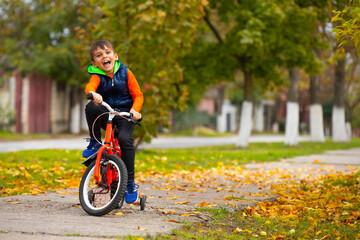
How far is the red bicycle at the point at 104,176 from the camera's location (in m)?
5.05

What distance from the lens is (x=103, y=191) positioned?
17.2 ft

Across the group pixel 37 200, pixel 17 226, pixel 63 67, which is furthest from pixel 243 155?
pixel 63 67

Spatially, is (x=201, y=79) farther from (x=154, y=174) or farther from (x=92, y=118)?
(x=92, y=118)

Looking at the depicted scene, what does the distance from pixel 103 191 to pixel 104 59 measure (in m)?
1.34

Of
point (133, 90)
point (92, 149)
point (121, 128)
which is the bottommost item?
point (92, 149)

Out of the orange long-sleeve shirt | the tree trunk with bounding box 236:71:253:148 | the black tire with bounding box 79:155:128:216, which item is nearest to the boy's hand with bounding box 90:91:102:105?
the orange long-sleeve shirt

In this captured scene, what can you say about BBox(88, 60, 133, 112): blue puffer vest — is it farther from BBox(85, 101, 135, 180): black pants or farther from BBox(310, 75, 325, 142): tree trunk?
BBox(310, 75, 325, 142): tree trunk

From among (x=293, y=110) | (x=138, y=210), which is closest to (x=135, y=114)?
(x=138, y=210)

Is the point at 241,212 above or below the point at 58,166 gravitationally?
below

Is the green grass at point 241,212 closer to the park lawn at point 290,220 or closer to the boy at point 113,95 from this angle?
the park lawn at point 290,220

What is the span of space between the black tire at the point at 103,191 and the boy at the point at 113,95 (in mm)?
222

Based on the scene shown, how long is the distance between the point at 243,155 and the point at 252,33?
12.1 feet

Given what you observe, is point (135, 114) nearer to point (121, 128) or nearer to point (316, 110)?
point (121, 128)

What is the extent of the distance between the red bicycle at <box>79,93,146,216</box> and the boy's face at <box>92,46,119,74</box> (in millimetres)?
434
